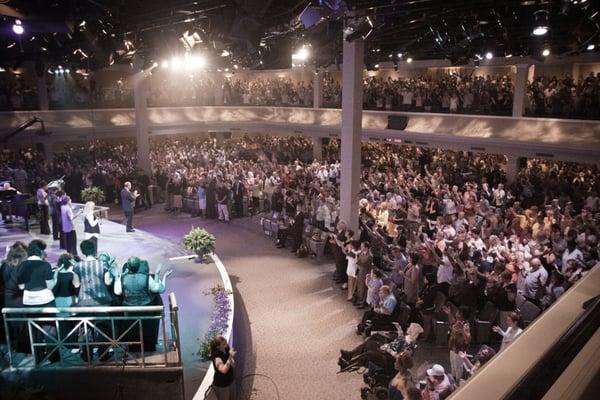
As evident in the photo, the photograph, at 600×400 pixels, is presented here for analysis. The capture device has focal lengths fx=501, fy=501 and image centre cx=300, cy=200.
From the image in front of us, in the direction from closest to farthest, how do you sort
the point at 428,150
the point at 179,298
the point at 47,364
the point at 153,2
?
the point at 47,364
the point at 179,298
the point at 153,2
the point at 428,150

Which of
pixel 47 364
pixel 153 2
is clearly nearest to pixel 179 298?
pixel 47 364

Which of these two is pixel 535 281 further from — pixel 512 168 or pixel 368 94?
pixel 368 94

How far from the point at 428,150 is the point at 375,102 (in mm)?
3324

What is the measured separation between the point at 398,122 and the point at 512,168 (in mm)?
5092

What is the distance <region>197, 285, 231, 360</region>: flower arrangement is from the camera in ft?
23.4

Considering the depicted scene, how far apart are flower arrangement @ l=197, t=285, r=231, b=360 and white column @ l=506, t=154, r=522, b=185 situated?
13.0m

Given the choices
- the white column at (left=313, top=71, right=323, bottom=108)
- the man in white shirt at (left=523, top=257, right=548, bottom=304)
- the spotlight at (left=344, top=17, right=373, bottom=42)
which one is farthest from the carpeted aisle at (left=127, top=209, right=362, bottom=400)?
the white column at (left=313, top=71, right=323, bottom=108)

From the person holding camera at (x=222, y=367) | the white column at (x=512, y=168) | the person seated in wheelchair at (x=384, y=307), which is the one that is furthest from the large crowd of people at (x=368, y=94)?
the person holding camera at (x=222, y=367)

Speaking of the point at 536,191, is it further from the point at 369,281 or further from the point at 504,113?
the point at 369,281

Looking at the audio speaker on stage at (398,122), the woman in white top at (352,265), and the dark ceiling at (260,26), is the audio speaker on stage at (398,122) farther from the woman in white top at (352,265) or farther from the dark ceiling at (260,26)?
the woman in white top at (352,265)

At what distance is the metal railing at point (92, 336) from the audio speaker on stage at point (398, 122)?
16199 millimetres

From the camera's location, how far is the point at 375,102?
2288 cm

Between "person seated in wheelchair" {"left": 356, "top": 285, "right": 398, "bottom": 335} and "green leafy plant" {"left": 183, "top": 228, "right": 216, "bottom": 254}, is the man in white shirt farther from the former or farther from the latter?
"green leafy plant" {"left": 183, "top": 228, "right": 216, "bottom": 254}

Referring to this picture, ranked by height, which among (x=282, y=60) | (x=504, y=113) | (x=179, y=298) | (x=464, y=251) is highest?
(x=282, y=60)
